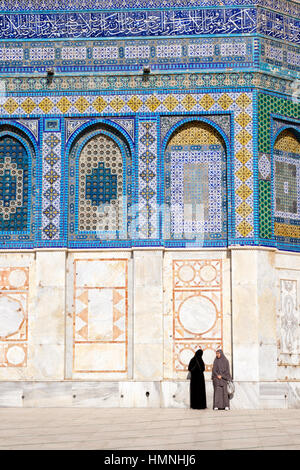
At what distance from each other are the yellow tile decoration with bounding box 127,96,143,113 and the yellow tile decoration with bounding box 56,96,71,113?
1055 millimetres

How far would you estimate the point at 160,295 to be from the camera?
14.2m

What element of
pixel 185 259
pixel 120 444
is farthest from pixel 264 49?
pixel 120 444

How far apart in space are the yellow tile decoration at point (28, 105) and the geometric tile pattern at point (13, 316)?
8.98 feet

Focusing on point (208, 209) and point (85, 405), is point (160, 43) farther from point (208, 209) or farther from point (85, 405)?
point (85, 405)

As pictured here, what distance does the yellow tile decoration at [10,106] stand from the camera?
1494cm

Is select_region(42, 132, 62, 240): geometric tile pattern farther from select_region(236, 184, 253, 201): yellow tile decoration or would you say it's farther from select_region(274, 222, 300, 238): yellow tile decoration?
select_region(274, 222, 300, 238): yellow tile decoration

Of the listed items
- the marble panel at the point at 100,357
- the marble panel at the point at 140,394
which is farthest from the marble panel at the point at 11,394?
the marble panel at the point at 140,394

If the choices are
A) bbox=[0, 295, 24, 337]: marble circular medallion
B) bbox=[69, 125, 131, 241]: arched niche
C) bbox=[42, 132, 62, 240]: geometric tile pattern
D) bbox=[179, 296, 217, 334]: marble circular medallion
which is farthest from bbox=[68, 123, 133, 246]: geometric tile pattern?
bbox=[179, 296, 217, 334]: marble circular medallion

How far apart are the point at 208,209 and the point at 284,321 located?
2.27 m

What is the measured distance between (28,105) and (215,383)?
570 cm

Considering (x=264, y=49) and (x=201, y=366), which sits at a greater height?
(x=264, y=49)

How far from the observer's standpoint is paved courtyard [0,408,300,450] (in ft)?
27.9

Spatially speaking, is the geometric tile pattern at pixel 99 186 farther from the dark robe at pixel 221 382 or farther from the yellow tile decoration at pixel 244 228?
the dark robe at pixel 221 382
